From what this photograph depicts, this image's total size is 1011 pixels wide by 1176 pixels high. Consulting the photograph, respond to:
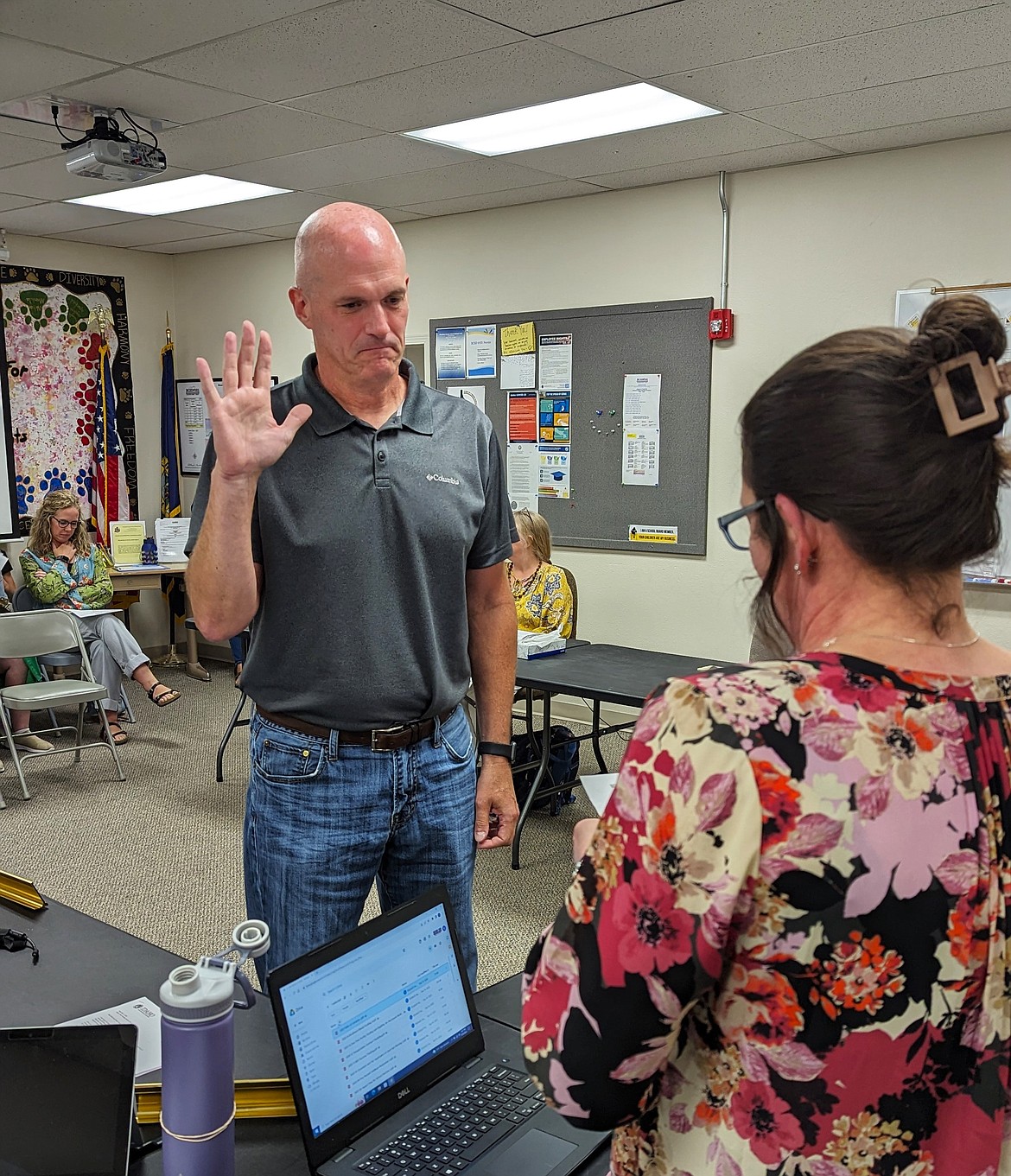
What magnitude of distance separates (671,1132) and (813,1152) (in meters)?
0.11

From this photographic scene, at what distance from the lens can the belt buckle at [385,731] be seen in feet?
5.56

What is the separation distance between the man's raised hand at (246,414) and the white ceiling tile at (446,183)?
354cm

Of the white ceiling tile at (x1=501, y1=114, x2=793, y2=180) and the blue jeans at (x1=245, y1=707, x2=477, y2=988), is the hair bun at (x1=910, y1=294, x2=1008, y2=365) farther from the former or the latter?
the white ceiling tile at (x1=501, y1=114, x2=793, y2=180)

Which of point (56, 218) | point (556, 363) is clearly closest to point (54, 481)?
point (56, 218)

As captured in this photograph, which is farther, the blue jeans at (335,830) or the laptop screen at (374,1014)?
the blue jeans at (335,830)

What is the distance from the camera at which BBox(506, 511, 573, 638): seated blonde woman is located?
461 centimetres

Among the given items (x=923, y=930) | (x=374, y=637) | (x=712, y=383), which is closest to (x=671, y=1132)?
(x=923, y=930)

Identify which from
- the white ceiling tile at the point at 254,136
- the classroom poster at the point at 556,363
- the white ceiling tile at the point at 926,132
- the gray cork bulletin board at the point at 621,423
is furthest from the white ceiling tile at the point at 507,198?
the white ceiling tile at the point at 926,132

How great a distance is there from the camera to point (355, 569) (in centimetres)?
169

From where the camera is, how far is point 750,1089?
0.79 metres

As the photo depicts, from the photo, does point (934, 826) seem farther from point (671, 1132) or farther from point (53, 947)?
point (53, 947)

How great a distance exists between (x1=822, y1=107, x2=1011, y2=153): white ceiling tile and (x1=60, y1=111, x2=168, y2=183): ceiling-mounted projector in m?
2.65

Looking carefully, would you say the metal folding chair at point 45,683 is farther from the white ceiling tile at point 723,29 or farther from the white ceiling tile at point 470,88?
the white ceiling tile at point 723,29

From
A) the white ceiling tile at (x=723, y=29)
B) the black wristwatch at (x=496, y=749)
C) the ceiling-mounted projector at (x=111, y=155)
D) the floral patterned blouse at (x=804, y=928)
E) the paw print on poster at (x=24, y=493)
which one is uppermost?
the white ceiling tile at (x=723, y=29)
